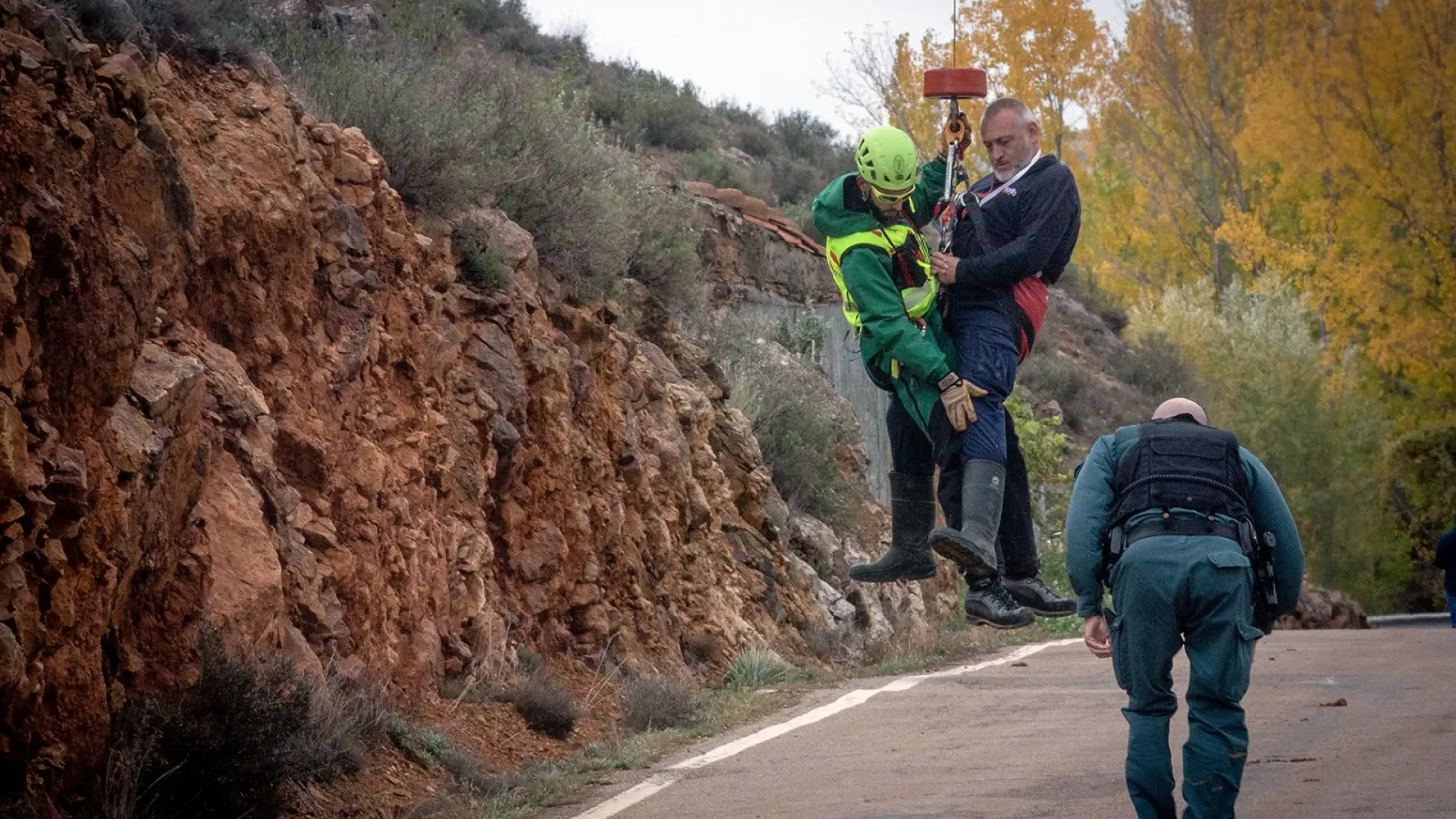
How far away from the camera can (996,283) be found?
6.64 m

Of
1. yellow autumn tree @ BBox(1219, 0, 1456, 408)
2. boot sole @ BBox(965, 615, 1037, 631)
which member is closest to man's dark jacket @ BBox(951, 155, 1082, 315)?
boot sole @ BBox(965, 615, 1037, 631)

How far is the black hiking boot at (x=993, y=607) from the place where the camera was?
6.99 metres

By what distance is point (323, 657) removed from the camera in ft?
38.9

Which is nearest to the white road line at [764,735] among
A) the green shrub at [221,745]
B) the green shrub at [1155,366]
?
the green shrub at [221,745]

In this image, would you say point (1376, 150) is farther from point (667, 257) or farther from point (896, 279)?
point (896, 279)

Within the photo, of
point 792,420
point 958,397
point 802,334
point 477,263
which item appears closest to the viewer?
point 958,397

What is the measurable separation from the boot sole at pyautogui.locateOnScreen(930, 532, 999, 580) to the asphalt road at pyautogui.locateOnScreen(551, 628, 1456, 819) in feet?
11.0

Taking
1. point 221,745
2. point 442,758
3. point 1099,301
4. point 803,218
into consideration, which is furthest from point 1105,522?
point 1099,301

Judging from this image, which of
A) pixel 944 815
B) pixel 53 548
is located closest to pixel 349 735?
pixel 53 548

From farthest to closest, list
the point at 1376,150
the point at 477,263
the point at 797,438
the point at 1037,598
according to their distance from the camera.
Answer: the point at 1376,150 → the point at 797,438 → the point at 477,263 → the point at 1037,598

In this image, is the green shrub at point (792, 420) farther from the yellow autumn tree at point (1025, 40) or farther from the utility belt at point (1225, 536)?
the utility belt at point (1225, 536)

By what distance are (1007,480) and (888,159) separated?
167 cm

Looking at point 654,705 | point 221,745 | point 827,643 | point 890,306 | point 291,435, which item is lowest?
point 827,643

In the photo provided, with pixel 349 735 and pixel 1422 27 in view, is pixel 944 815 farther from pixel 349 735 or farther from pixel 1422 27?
pixel 1422 27
